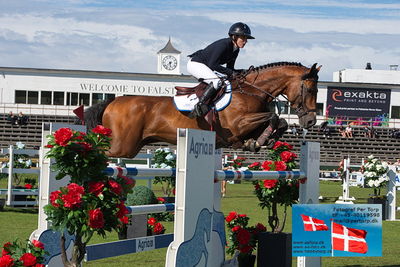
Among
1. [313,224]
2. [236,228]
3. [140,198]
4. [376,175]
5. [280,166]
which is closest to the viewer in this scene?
[313,224]

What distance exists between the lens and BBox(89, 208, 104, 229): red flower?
4.02 metres

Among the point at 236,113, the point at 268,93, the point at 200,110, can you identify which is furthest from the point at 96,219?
the point at 268,93

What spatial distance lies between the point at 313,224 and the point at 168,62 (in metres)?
41.2

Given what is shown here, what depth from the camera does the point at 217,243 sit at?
594 centimetres

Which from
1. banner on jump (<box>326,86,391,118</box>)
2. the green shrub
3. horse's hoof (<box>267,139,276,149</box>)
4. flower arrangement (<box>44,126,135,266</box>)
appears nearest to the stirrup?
horse's hoof (<box>267,139,276,149</box>)

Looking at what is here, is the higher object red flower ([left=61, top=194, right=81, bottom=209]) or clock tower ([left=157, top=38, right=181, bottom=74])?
clock tower ([left=157, top=38, right=181, bottom=74])

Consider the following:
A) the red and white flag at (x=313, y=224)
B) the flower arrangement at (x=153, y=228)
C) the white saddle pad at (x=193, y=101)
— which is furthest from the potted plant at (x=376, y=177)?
the red and white flag at (x=313, y=224)

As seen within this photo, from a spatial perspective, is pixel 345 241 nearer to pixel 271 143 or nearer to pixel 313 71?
pixel 271 143

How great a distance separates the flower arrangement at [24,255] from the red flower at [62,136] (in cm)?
57

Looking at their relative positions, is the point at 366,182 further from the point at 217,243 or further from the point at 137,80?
the point at 137,80

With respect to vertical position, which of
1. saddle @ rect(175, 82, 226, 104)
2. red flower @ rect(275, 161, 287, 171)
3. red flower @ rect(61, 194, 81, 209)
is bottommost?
red flower @ rect(61, 194, 81, 209)

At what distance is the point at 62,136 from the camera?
13.3 feet

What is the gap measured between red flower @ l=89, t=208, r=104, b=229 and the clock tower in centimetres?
4284

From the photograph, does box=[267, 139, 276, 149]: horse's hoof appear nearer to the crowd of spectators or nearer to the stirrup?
the stirrup
